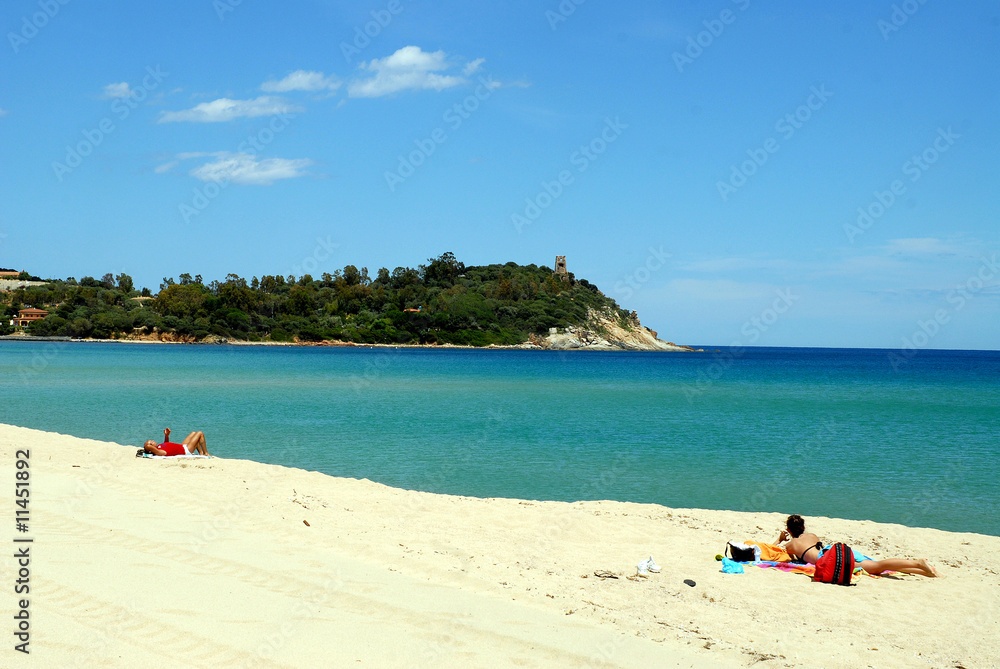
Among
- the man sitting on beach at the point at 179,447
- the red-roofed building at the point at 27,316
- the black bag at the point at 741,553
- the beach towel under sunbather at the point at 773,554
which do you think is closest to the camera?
the black bag at the point at 741,553

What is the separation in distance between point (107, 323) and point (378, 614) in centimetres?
14084

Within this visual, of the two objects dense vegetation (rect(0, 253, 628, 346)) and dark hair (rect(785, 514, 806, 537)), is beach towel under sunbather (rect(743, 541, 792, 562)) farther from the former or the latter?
dense vegetation (rect(0, 253, 628, 346))

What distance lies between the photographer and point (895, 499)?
1426 centimetres

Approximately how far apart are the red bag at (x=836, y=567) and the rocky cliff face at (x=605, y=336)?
466ft

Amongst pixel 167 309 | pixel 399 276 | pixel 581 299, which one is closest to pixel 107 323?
pixel 167 309

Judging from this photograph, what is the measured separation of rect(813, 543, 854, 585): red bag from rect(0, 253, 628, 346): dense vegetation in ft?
437

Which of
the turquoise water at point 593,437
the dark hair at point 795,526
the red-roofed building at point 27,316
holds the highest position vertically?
the red-roofed building at point 27,316

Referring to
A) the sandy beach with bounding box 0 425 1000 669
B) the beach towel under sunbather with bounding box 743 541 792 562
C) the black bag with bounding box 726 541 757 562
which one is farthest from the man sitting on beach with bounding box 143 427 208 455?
the beach towel under sunbather with bounding box 743 541 792 562

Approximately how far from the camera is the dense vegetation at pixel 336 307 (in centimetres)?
13000

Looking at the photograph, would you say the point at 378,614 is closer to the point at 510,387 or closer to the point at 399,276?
the point at 510,387

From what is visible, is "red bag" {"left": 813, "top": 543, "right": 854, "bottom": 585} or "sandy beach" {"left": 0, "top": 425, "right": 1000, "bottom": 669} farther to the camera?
"red bag" {"left": 813, "top": 543, "right": 854, "bottom": 585}

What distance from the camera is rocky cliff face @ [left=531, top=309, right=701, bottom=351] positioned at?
152 metres

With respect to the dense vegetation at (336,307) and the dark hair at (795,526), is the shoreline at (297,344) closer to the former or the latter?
the dense vegetation at (336,307)

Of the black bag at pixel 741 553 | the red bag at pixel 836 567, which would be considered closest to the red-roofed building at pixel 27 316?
the black bag at pixel 741 553
